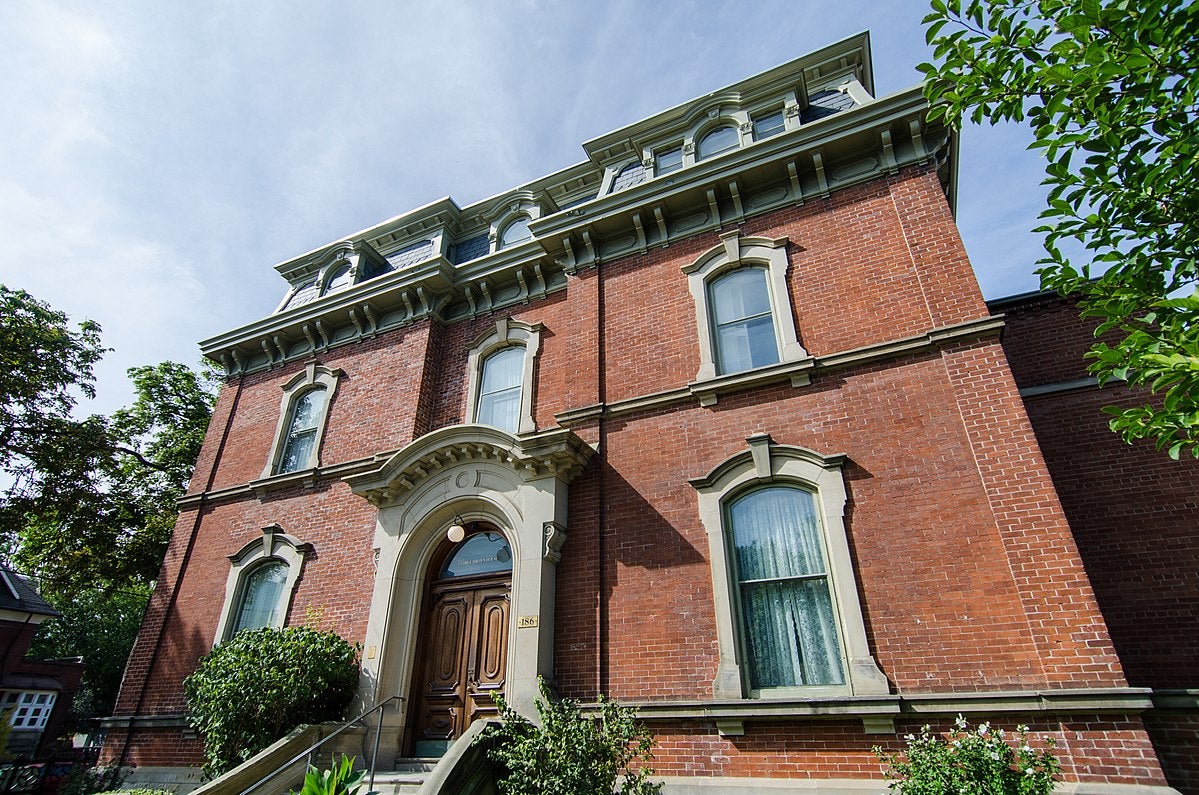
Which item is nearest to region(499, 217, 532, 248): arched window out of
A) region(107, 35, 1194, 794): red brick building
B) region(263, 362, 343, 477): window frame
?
region(107, 35, 1194, 794): red brick building

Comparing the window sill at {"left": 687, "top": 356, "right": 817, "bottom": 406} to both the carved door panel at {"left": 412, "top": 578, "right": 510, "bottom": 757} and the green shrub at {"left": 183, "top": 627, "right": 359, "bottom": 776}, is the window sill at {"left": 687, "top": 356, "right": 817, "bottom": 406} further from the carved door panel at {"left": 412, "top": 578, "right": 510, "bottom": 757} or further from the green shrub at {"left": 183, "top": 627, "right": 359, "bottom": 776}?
the green shrub at {"left": 183, "top": 627, "right": 359, "bottom": 776}

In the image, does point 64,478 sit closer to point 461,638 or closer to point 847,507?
point 461,638

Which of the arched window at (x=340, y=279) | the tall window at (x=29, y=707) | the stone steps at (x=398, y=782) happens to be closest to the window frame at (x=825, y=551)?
the stone steps at (x=398, y=782)

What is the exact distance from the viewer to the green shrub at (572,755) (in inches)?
235

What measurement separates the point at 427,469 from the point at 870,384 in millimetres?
6626

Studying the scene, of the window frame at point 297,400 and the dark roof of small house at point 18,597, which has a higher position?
the window frame at point 297,400

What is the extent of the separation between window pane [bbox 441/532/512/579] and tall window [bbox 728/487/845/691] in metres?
3.59

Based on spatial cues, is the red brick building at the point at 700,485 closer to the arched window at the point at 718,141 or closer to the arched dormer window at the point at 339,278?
the arched window at the point at 718,141

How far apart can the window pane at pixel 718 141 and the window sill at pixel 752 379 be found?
14.9 feet

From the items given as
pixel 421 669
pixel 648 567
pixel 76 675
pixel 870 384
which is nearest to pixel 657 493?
pixel 648 567

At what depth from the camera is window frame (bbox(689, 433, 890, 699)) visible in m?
6.74

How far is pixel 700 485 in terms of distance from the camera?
831 centimetres

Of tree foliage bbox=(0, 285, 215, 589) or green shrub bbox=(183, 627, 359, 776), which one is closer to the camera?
green shrub bbox=(183, 627, 359, 776)

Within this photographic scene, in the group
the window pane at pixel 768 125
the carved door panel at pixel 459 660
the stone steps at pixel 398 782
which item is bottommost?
the stone steps at pixel 398 782
